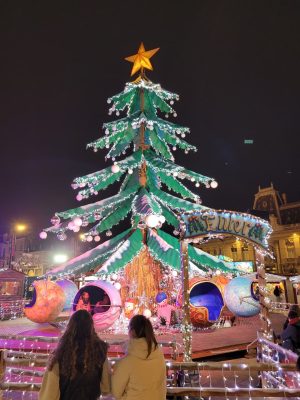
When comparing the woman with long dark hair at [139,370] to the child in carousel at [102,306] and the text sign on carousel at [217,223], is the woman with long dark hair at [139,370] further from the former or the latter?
the child in carousel at [102,306]

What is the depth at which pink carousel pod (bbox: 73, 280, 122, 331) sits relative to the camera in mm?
10766

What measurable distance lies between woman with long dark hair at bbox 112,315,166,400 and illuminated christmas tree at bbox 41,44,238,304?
808cm

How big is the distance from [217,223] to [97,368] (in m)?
6.03

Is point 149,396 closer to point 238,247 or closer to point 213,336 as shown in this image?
point 213,336

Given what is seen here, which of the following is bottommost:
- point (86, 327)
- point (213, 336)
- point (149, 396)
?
point (213, 336)

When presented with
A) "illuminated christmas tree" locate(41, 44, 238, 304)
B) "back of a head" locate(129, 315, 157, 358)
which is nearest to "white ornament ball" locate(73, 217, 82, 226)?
"illuminated christmas tree" locate(41, 44, 238, 304)

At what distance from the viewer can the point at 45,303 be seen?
432 inches

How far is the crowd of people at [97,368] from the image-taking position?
9.11 ft

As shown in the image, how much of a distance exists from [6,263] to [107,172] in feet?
90.9

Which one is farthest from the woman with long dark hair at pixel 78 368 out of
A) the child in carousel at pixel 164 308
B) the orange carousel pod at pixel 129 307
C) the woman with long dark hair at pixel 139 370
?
the orange carousel pod at pixel 129 307

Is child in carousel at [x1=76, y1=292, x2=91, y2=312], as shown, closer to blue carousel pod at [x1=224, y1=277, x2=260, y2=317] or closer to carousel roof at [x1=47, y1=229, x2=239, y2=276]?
carousel roof at [x1=47, y1=229, x2=239, y2=276]

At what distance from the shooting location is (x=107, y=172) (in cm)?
1421

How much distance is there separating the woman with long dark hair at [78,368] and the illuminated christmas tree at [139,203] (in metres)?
8.15

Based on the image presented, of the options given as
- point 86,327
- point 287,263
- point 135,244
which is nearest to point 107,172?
point 135,244
